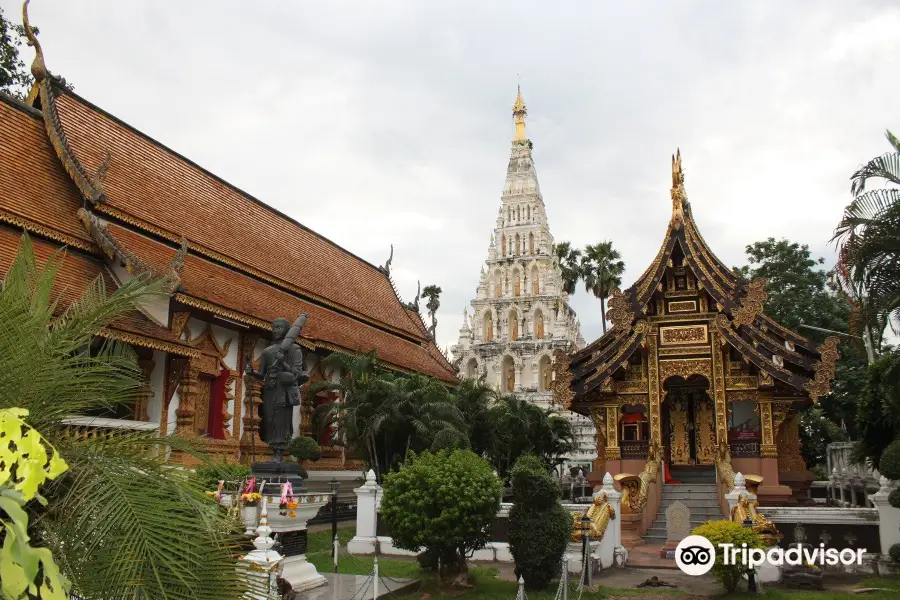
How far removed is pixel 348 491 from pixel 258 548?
15.3 m

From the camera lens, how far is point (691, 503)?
661 inches

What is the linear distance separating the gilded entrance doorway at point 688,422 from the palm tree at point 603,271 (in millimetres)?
27143

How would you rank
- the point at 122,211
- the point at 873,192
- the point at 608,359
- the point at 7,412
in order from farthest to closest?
the point at 608,359, the point at 122,211, the point at 873,192, the point at 7,412

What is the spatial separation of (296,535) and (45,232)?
8154mm

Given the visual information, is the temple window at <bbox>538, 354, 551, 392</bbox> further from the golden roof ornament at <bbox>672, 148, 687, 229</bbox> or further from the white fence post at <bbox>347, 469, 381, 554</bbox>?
the white fence post at <bbox>347, 469, 381, 554</bbox>

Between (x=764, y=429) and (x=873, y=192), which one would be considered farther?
(x=764, y=429)

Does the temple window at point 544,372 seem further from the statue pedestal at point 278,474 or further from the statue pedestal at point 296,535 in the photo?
the statue pedestal at point 296,535

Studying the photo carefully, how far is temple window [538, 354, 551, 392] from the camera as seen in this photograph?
49062 mm

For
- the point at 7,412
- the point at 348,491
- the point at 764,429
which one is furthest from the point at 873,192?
the point at 348,491

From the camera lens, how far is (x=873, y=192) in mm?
11633

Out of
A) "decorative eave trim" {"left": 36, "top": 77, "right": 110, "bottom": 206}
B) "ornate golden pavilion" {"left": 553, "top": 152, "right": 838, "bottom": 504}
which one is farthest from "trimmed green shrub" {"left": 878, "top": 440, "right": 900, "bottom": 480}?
"decorative eave trim" {"left": 36, "top": 77, "right": 110, "bottom": 206}

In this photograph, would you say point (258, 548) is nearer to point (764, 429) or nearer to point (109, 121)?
point (764, 429)

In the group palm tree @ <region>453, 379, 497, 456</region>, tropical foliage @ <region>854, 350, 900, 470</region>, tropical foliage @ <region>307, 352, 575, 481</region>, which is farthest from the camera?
palm tree @ <region>453, 379, 497, 456</region>

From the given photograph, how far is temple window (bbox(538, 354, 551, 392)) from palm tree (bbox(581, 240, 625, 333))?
4.35 meters
